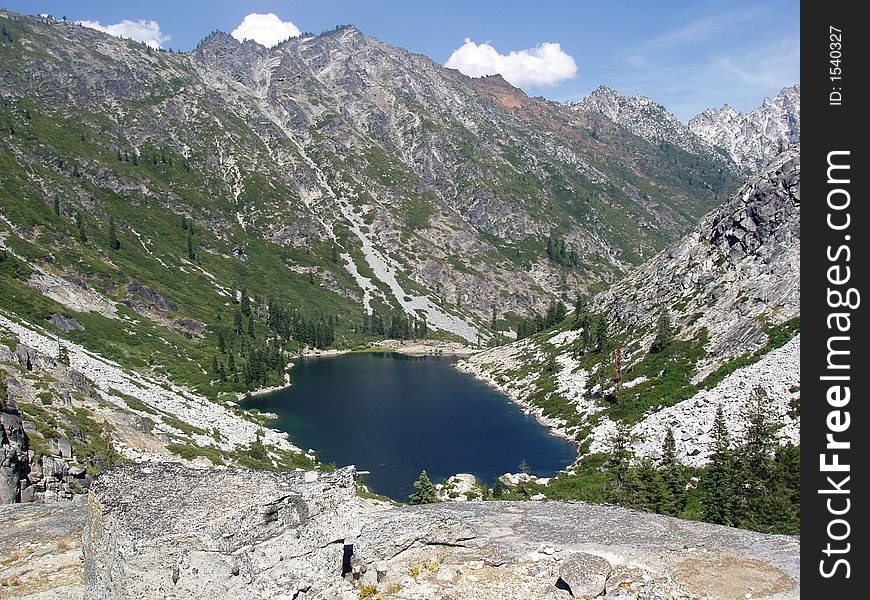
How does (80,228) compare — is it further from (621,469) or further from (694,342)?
(621,469)

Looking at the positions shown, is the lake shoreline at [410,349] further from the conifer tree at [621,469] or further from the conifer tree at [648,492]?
the conifer tree at [648,492]

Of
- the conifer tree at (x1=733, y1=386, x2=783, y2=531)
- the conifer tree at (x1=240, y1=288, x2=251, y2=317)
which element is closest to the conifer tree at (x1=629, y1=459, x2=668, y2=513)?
the conifer tree at (x1=733, y1=386, x2=783, y2=531)

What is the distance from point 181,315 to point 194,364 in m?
36.1

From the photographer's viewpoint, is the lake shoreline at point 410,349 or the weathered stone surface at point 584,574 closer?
the weathered stone surface at point 584,574

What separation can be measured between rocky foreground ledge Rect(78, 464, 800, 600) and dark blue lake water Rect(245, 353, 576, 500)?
45.2 m

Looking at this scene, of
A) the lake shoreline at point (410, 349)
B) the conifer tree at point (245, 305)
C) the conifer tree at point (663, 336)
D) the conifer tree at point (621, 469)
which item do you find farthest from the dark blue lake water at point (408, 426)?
the conifer tree at point (245, 305)

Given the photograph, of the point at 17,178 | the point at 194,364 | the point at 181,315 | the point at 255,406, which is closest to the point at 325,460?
the point at 255,406

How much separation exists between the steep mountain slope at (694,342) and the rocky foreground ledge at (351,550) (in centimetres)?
4189

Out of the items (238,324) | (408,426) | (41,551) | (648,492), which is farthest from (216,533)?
(238,324)

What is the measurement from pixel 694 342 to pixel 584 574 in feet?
247

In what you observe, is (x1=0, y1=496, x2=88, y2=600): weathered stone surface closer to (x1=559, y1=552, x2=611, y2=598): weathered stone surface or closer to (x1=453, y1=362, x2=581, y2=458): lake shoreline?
(x1=559, y1=552, x2=611, y2=598): weathered stone surface

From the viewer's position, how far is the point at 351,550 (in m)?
18.3

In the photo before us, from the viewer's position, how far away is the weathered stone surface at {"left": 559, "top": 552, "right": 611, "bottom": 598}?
16.6 meters

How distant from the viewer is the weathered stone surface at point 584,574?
1658 cm
